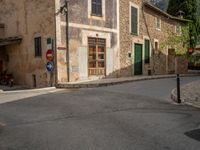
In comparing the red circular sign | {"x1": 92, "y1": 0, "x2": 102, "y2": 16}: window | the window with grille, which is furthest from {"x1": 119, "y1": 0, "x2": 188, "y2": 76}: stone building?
the red circular sign

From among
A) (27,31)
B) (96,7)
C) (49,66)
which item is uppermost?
(96,7)

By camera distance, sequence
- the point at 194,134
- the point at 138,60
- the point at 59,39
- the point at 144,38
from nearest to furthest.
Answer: the point at 194,134
the point at 59,39
the point at 138,60
the point at 144,38

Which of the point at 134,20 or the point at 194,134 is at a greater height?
the point at 134,20

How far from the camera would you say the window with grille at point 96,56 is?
1545 cm

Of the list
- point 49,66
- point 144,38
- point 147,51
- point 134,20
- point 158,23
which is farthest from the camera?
point 158,23

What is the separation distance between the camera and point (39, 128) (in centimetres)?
546

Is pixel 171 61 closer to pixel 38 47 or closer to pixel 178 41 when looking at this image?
pixel 178 41

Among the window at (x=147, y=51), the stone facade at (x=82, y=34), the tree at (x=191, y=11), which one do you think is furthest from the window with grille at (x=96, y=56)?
the tree at (x=191, y=11)

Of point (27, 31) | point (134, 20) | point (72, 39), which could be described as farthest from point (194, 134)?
point (134, 20)

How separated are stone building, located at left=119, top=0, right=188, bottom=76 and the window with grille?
6.82 feet

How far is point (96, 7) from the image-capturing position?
15.8 metres

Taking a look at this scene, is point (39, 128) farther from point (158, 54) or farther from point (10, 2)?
point (158, 54)

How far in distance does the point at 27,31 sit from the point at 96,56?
15.2 ft

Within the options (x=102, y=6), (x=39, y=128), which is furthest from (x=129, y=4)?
(x=39, y=128)
